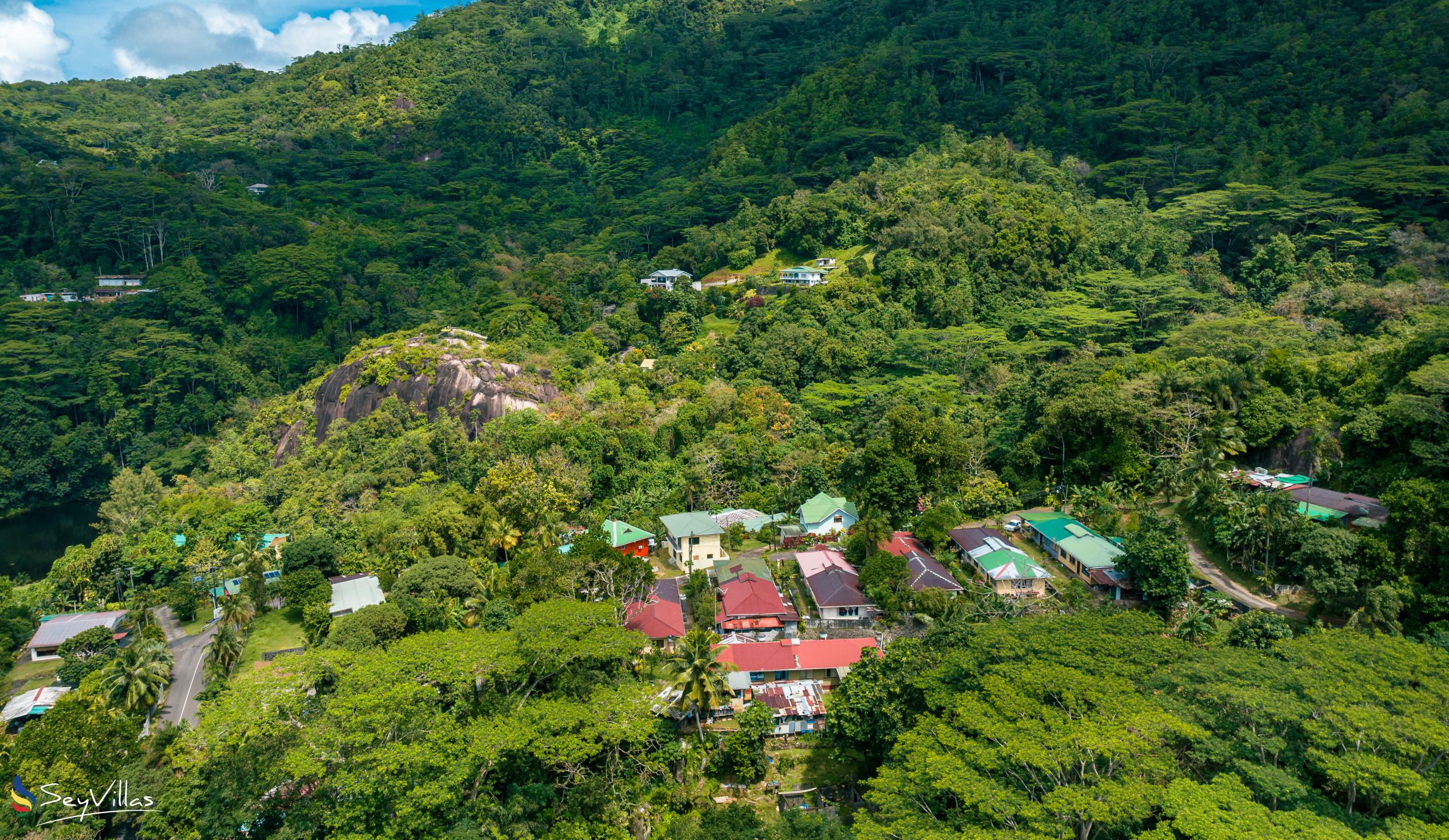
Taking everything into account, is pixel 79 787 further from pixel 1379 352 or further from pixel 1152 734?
pixel 1379 352

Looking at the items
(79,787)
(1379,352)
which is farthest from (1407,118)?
(79,787)

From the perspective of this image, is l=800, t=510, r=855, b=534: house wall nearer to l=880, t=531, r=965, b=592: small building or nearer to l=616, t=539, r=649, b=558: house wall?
l=880, t=531, r=965, b=592: small building

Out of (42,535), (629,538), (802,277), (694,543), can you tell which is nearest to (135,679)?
(629,538)

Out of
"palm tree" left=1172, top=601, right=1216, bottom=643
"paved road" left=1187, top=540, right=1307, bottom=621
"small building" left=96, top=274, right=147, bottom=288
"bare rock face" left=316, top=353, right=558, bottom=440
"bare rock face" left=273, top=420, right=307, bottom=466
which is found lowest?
"paved road" left=1187, top=540, right=1307, bottom=621

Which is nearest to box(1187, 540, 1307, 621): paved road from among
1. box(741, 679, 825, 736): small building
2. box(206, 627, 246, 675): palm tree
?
box(741, 679, 825, 736): small building

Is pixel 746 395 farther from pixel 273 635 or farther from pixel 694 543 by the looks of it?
pixel 273 635

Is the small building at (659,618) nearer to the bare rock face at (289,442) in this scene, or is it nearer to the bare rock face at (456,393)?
the bare rock face at (456,393)
